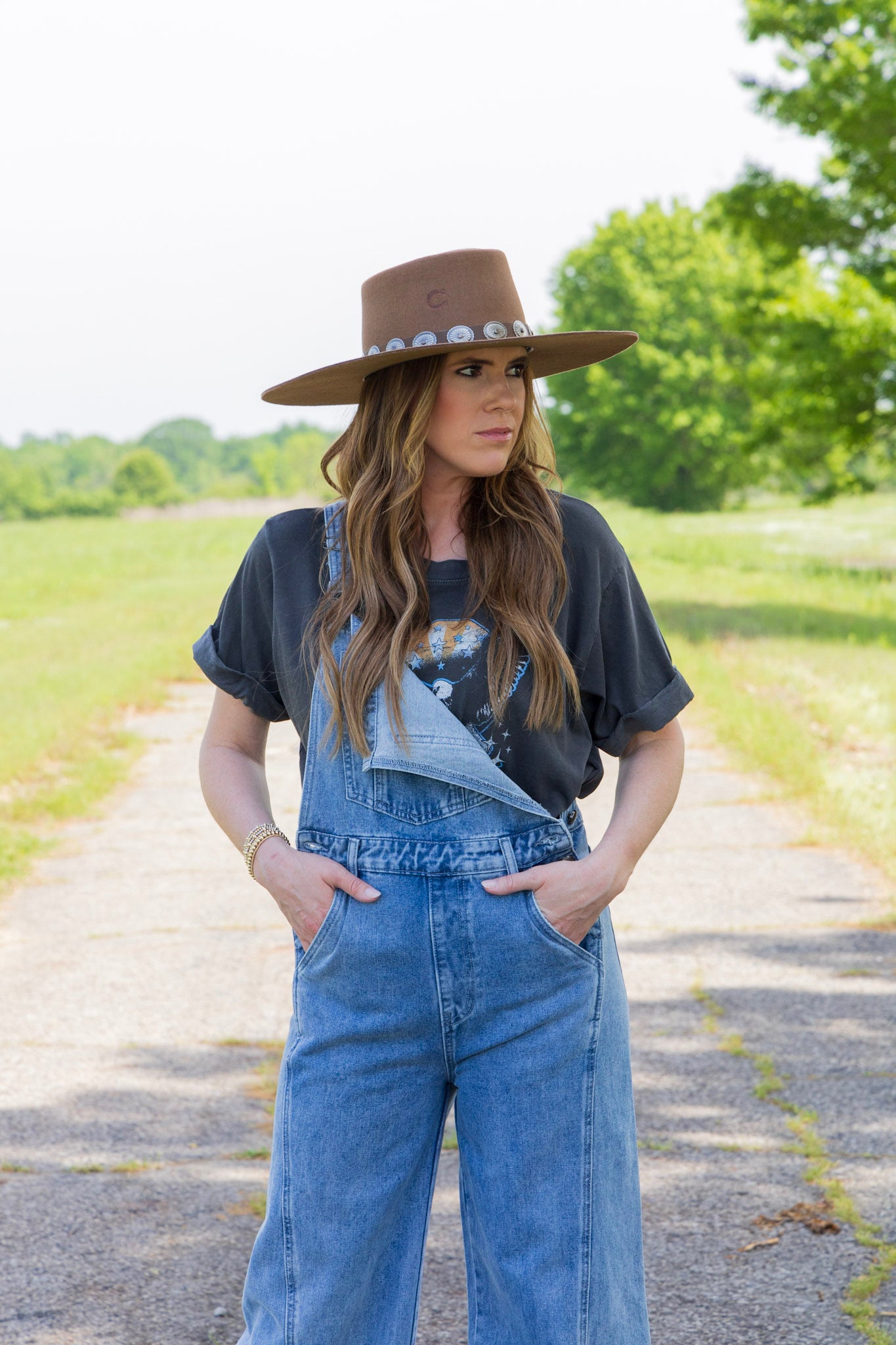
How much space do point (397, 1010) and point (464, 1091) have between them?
172 mm

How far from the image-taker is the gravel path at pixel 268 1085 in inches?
113

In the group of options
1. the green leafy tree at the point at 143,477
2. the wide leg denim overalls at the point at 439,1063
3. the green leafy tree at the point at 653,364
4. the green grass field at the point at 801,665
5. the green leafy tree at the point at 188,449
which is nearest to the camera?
the wide leg denim overalls at the point at 439,1063

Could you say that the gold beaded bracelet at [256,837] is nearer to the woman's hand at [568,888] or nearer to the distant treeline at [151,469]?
the woman's hand at [568,888]

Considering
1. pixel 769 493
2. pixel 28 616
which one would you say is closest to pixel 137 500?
pixel 769 493

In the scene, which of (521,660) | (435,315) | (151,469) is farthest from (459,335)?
(151,469)

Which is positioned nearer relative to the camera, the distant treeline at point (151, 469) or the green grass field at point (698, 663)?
the green grass field at point (698, 663)

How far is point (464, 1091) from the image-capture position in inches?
73.9

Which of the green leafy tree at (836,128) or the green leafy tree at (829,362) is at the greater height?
the green leafy tree at (836,128)

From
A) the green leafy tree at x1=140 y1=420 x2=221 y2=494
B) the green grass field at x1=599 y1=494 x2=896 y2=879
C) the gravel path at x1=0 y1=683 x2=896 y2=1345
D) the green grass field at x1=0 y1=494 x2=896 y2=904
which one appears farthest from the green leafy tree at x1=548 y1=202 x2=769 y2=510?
the green leafy tree at x1=140 y1=420 x2=221 y2=494

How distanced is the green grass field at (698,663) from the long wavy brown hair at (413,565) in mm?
4631

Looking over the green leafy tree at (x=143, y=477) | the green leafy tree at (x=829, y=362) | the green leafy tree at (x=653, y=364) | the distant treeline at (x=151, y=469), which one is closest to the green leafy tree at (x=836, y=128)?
the green leafy tree at (x=829, y=362)

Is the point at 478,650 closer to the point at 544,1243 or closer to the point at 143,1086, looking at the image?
the point at 544,1243

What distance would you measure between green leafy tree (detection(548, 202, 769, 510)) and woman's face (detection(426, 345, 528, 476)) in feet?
174

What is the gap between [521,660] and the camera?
75.1 inches
